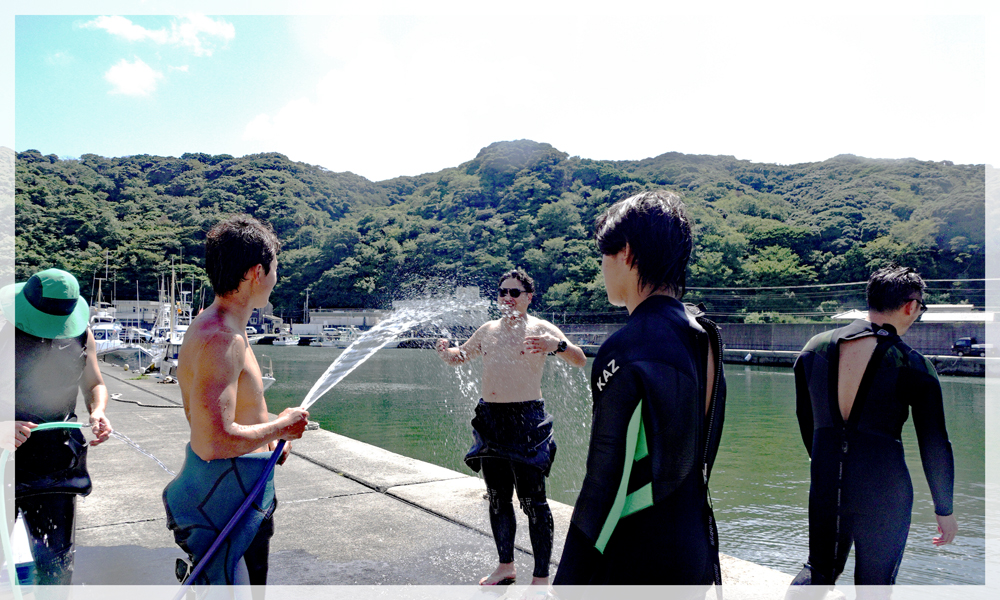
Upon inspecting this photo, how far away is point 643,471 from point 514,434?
2344mm

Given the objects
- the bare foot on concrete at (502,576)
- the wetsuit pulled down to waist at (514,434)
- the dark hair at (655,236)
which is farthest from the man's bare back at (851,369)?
the bare foot on concrete at (502,576)

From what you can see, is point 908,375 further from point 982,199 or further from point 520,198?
point 520,198

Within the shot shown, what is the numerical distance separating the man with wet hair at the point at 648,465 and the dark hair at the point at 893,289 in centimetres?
204

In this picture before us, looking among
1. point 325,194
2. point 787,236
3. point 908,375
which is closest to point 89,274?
point 325,194

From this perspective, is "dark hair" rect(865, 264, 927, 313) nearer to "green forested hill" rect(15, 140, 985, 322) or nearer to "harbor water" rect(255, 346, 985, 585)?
"harbor water" rect(255, 346, 985, 585)

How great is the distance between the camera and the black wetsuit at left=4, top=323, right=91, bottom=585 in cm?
285

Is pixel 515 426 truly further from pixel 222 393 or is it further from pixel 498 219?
pixel 498 219

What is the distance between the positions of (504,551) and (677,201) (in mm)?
2759

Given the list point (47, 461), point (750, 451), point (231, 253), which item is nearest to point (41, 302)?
point (47, 461)

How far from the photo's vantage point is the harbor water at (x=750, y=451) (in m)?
7.53

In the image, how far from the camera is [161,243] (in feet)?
315

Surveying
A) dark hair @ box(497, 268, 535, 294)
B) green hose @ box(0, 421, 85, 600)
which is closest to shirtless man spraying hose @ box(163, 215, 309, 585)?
green hose @ box(0, 421, 85, 600)

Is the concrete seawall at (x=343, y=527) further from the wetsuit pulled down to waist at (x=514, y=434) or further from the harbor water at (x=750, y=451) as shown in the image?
the harbor water at (x=750, y=451)

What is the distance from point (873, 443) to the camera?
9.87ft
